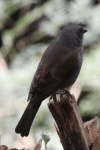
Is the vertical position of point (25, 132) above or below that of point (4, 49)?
below

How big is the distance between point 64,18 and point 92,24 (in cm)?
47

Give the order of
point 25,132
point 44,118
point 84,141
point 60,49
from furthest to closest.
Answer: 1. point 44,118
2. point 60,49
3. point 25,132
4. point 84,141

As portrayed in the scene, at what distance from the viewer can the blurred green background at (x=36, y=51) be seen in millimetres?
4043

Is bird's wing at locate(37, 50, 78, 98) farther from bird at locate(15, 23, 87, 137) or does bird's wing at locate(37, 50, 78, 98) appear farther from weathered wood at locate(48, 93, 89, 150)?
weathered wood at locate(48, 93, 89, 150)

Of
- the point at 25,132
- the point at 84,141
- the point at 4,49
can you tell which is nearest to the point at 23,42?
the point at 4,49

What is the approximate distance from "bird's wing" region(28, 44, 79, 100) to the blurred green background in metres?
1.56

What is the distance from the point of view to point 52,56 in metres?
2.60

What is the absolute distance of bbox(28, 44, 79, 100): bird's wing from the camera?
244 centimetres

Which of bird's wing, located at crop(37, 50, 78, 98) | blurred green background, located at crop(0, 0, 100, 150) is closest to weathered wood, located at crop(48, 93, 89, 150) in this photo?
bird's wing, located at crop(37, 50, 78, 98)

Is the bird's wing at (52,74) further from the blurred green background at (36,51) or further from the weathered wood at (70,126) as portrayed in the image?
the blurred green background at (36,51)

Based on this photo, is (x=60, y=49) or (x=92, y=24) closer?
(x=60, y=49)

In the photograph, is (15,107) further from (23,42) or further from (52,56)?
(52,56)

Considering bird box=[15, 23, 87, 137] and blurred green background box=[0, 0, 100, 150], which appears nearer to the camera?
bird box=[15, 23, 87, 137]

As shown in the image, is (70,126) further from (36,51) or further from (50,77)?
(36,51)
